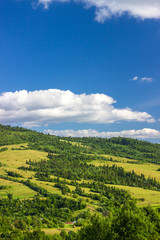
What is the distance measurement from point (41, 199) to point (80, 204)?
1265 inches

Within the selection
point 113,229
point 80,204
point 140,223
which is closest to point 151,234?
point 140,223

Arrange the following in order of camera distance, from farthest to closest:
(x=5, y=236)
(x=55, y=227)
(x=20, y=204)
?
(x=20, y=204) → (x=55, y=227) → (x=5, y=236)

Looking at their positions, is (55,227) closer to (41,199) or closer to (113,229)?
(41,199)

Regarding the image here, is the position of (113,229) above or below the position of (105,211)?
above

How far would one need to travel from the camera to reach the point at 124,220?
2427 inches

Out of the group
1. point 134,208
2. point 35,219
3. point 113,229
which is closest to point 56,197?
point 35,219

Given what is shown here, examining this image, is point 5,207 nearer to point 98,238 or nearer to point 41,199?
point 41,199

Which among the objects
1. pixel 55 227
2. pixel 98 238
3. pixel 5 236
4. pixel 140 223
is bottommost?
pixel 55 227

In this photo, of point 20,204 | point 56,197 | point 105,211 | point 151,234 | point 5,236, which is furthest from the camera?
point 56,197

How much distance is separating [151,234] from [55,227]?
8837 centimetres

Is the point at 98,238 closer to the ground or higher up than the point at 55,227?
higher up

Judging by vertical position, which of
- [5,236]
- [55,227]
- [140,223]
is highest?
[140,223]

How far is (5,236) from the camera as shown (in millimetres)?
96375

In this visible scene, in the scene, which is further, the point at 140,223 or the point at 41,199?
the point at 41,199
